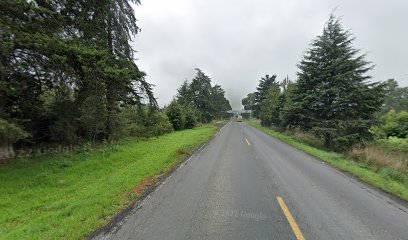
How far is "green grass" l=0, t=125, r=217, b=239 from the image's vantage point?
496cm

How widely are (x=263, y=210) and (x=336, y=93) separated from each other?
1712cm

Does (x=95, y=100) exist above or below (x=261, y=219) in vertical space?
above

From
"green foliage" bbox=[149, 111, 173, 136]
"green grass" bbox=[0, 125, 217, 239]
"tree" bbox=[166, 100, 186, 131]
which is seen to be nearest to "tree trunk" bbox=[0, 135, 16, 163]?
"green grass" bbox=[0, 125, 217, 239]

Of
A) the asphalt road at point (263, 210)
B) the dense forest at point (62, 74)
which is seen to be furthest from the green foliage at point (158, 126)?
the asphalt road at point (263, 210)

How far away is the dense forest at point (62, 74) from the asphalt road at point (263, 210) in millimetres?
5282

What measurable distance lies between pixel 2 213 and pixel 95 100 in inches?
259

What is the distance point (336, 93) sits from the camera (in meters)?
19.7

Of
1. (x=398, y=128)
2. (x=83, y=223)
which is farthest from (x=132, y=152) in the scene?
(x=398, y=128)

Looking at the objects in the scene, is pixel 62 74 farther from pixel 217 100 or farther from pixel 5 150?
pixel 217 100

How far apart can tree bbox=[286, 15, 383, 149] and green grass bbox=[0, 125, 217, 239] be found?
13368 mm

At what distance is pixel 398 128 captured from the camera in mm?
29156

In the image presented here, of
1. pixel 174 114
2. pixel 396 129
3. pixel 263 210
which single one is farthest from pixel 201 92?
pixel 263 210

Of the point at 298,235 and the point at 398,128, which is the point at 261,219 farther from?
the point at 398,128

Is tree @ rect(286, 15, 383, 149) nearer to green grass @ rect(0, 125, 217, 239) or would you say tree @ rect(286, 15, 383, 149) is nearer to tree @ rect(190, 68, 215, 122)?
green grass @ rect(0, 125, 217, 239)
